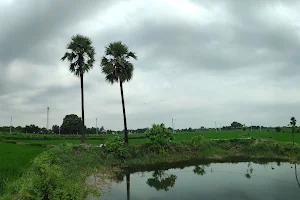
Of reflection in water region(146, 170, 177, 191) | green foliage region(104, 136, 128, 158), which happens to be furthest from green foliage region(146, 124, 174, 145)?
reflection in water region(146, 170, 177, 191)

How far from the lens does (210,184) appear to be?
20.4 meters

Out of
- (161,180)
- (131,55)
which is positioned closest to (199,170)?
(161,180)

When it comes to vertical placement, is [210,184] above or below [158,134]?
below

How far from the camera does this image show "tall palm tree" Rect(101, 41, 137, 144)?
34.0m

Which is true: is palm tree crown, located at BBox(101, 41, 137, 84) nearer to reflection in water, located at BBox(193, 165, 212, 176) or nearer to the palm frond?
the palm frond

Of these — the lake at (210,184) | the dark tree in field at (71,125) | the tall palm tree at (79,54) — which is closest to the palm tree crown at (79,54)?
the tall palm tree at (79,54)

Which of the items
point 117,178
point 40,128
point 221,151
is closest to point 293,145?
point 221,151

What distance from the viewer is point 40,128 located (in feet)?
356

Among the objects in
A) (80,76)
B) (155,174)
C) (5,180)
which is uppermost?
(80,76)

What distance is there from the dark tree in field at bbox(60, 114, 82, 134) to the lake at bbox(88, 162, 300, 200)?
82.6 metres

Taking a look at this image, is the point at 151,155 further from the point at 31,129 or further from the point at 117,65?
the point at 31,129

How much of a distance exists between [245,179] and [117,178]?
1160 cm

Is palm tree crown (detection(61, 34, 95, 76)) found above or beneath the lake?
above

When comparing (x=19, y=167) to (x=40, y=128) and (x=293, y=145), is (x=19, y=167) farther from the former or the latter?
(x=40, y=128)
